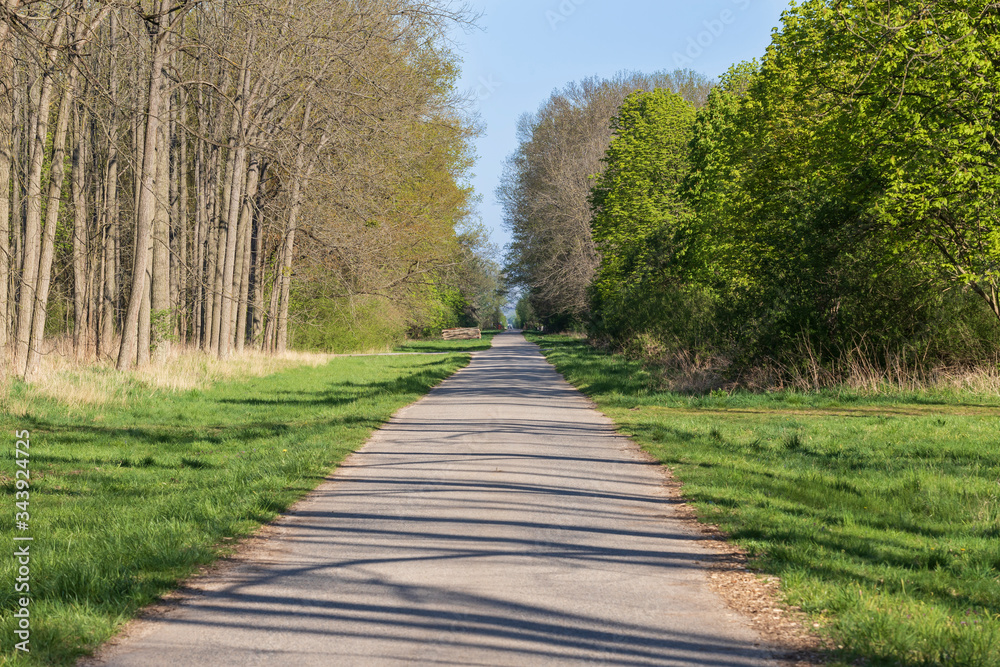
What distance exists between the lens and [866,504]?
842cm

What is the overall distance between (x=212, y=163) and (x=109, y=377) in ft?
48.3

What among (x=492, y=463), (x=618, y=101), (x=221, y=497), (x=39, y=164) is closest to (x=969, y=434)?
(x=492, y=463)

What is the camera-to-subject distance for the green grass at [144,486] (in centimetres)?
536

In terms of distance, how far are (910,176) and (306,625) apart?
1773 centimetres

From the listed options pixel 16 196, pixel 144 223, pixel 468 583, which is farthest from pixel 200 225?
pixel 468 583

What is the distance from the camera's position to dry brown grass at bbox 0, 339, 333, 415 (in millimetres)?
16234

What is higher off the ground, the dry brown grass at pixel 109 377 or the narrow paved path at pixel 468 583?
the dry brown grass at pixel 109 377

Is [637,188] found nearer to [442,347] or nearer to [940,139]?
[940,139]

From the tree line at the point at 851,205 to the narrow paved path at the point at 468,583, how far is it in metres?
6.04

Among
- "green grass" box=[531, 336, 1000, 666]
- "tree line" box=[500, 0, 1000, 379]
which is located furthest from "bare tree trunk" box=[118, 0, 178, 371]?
"tree line" box=[500, 0, 1000, 379]

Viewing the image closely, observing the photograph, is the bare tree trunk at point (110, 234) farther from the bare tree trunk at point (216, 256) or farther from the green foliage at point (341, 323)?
the green foliage at point (341, 323)

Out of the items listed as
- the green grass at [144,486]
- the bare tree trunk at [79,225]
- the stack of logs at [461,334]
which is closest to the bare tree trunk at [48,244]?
the bare tree trunk at [79,225]

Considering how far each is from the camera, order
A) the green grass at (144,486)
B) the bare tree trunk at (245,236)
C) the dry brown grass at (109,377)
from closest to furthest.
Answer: the green grass at (144,486) → the dry brown grass at (109,377) → the bare tree trunk at (245,236)

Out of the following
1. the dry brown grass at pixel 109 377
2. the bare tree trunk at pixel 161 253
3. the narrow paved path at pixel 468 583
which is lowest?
the narrow paved path at pixel 468 583
